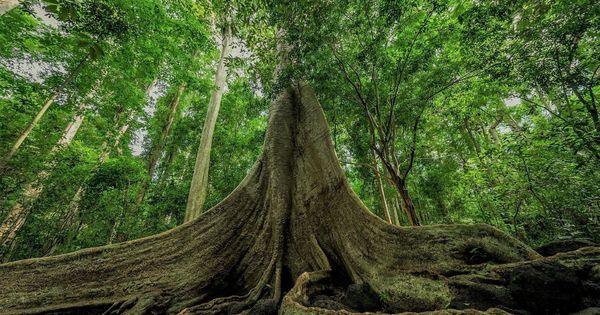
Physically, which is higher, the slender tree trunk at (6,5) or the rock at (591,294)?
the slender tree trunk at (6,5)

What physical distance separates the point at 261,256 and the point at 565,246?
10.8 feet

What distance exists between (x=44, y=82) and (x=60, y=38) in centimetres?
138

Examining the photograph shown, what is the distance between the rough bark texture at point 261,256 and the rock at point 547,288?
35cm

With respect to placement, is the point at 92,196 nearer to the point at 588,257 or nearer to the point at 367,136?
the point at 367,136

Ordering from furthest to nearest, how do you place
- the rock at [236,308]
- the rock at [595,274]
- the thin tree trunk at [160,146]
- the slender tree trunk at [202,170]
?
the thin tree trunk at [160,146] → the slender tree trunk at [202,170] → the rock at [236,308] → the rock at [595,274]

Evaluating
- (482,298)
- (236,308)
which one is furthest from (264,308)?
(482,298)

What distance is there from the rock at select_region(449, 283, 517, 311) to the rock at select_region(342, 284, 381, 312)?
60 cm

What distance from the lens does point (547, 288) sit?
1.37m

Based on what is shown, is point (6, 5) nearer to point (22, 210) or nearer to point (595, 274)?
point (22, 210)

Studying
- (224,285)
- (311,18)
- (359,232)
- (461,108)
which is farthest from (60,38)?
(461,108)

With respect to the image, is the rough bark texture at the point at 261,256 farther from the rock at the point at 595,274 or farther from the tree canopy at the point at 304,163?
the rock at the point at 595,274

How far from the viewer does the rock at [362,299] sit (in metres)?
1.88

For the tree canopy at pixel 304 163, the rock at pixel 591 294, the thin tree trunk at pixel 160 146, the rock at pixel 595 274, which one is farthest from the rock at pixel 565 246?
the thin tree trunk at pixel 160 146

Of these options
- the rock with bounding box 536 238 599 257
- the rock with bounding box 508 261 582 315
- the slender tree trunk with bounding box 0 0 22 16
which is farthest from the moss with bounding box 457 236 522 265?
the slender tree trunk with bounding box 0 0 22 16
